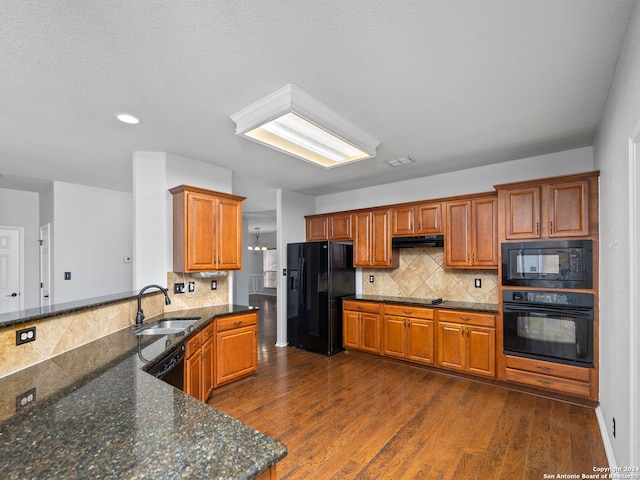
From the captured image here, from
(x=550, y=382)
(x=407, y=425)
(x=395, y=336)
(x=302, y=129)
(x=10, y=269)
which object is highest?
(x=302, y=129)

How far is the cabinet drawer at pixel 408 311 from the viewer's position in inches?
154

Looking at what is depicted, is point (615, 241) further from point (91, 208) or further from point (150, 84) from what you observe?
point (91, 208)

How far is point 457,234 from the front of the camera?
12.8ft

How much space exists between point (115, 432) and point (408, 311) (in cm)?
357

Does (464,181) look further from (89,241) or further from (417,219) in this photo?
(89,241)

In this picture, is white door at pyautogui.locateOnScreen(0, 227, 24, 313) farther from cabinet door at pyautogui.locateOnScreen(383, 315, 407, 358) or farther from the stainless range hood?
the stainless range hood

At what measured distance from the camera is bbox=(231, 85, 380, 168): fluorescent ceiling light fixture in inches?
88.0

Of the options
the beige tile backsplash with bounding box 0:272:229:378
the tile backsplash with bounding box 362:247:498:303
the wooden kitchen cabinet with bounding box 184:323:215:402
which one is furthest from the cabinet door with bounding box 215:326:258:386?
the tile backsplash with bounding box 362:247:498:303

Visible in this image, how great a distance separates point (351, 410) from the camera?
9.61 feet

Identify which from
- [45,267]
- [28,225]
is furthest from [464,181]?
[28,225]

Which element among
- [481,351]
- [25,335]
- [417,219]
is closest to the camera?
[25,335]

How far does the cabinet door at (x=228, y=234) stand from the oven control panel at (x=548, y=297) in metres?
3.06

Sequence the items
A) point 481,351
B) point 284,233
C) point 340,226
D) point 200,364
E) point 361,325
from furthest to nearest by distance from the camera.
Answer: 1. point 284,233
2. point 340,226
3. point 361,325
4. point 481,351
5. point 200,364

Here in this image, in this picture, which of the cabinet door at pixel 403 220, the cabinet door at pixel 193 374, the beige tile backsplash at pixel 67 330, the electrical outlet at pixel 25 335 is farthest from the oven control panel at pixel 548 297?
the electrical outlet at pixel 25 335
